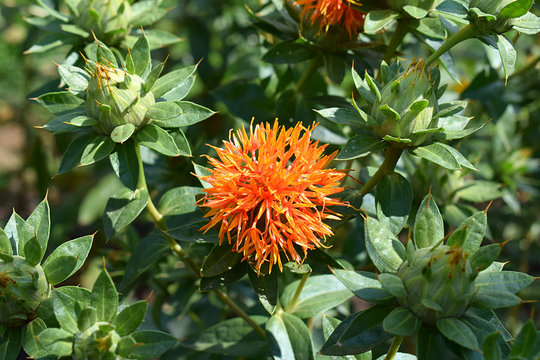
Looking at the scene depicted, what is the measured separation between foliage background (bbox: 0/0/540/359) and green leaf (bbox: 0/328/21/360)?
37cm

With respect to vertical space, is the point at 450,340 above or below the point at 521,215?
above

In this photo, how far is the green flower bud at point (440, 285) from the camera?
1.26m

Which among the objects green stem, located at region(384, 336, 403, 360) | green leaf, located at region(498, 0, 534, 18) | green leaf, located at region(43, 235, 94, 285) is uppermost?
green leaf, located at region(498, 0, 534, 18)

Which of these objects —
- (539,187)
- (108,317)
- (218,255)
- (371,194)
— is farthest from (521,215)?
(108,317)

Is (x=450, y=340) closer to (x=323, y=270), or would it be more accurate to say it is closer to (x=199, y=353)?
(x=323, y=270)

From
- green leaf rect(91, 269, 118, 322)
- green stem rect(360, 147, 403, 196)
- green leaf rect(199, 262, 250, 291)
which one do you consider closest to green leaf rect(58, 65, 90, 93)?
green leaf rect(91, 269, 118, 322)

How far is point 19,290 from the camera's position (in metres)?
1.41

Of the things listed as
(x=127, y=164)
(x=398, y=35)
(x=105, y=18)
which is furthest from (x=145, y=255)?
(x=398, y=35)

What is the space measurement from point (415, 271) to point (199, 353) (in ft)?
4.48

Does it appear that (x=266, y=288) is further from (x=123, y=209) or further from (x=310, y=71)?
(x=310, y=71)

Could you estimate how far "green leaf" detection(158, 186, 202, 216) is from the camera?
181cm

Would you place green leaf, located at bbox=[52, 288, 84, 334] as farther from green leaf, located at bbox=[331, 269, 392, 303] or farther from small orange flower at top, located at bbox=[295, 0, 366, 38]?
small orange flower at top, located at bbox=[295, 0, 366, 38]

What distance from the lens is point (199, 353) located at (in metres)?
2.36

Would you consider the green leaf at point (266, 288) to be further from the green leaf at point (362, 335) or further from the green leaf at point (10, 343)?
the green leaf at point (10, 343)
